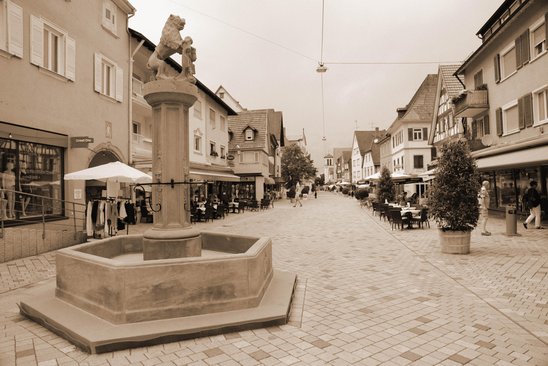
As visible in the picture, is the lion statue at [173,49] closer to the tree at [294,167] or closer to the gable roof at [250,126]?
the gable roof at [250,126]

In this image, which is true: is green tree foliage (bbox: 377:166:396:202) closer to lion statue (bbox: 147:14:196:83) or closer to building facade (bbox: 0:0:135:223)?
building facade (bbox: 0:0:135:223)

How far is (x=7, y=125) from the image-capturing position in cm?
1030

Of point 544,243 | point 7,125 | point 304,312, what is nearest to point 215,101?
point 7,125

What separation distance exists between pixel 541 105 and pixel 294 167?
40.8 metres

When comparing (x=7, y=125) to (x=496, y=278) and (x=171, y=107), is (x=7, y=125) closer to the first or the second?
(x=171, y=107)

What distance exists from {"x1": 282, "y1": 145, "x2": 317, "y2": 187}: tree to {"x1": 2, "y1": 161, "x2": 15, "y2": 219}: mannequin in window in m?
45.9

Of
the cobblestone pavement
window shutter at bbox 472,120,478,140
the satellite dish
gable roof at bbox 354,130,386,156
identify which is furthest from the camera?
gable roof at bbox 354,130,386,156

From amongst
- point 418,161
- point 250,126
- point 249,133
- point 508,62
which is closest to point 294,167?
point 250,126

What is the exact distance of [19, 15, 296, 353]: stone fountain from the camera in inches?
177

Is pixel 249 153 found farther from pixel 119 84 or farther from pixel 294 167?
pixel 119 84

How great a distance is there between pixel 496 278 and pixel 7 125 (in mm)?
12501

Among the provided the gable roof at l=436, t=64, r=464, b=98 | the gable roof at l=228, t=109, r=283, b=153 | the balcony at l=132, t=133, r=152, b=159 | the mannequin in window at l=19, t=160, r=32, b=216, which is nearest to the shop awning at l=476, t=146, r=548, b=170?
the gable roof at l=436, t=64, r=464, b=98

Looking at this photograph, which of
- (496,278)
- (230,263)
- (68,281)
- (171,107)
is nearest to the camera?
(230,263)

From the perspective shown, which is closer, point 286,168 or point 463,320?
point 463,320
